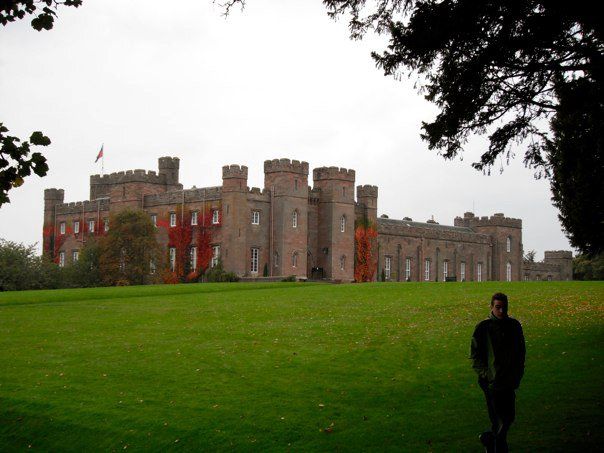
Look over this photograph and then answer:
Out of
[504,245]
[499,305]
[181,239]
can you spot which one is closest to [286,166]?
[181,239]

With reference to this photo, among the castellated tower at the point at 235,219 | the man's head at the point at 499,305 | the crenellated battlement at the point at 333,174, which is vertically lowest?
the man's head at the point at 499,305

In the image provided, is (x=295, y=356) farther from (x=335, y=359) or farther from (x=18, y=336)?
(x=18, y=336)

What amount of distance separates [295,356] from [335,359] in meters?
0.99

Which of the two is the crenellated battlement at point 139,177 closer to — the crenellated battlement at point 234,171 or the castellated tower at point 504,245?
the crenellated battlement at point 234,171

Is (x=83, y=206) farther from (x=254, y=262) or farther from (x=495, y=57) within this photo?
(x=495, y=57)

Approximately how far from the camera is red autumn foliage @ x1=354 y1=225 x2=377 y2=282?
69.2 meters

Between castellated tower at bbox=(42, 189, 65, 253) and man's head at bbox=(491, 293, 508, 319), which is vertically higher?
castellated tower at bbox=(42, 189, 65, 253)

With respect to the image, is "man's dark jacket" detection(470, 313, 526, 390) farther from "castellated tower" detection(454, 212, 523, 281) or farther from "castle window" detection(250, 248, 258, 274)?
"castellated tower" detection(454, 212, 523, 281)

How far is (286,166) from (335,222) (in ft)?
19.8

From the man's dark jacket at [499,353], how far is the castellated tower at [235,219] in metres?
51.2

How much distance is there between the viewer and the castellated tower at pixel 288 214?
210 ft

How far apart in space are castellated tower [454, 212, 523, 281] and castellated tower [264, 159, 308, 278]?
26850 millimetres

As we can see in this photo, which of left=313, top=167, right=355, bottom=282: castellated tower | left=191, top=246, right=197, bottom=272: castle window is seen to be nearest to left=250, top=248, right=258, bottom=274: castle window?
left=191, top=246, right=197, bottom=272: castle window

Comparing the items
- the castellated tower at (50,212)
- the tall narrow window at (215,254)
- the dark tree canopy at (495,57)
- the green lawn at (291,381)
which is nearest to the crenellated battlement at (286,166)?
the tall narrow window at (215,254)
